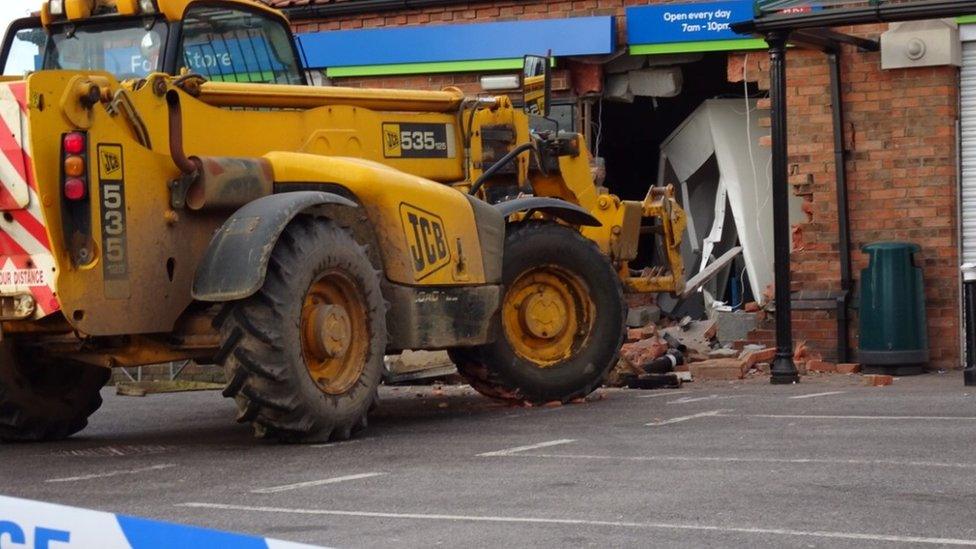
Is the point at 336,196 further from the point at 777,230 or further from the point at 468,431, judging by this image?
the point at 777,230

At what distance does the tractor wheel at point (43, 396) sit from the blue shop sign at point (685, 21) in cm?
851

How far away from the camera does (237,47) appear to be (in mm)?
11633

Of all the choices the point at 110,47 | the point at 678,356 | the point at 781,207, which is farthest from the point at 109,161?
the point at 678,356

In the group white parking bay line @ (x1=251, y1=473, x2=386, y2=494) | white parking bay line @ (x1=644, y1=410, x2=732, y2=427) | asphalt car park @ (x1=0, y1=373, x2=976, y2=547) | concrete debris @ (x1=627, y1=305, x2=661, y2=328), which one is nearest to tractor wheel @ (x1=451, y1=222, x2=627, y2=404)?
asphalt car park @ (x1=0, y1=373, x2=976, y2=547)

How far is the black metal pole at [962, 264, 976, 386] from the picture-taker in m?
13.9

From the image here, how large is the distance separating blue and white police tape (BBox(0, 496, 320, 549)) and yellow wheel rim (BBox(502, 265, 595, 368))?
842 cm

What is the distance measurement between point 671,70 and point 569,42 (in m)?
1.14

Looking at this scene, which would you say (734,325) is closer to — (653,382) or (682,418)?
(653,382)

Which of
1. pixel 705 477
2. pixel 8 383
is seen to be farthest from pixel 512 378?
pixel 705 477

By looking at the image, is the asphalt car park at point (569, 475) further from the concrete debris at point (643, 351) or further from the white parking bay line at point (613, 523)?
the concrete debris at point (643, 351)

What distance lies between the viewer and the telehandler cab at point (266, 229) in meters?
9.65

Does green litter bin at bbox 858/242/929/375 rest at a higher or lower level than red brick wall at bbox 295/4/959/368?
lower

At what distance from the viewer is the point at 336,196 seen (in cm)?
1042

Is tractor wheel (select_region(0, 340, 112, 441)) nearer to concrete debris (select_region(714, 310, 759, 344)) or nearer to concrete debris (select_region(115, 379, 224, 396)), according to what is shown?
concrete debris (select_region(115, 379, 224, 396))
